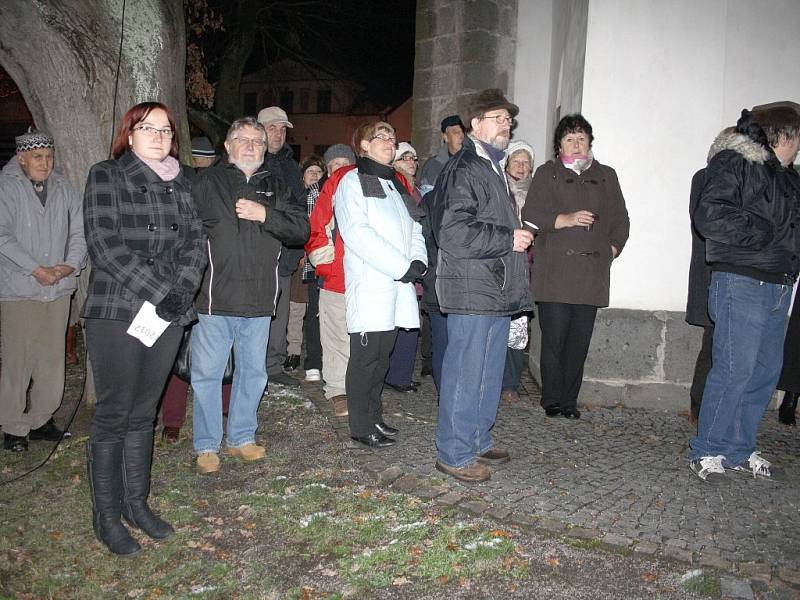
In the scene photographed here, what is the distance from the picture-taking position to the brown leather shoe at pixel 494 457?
4.67m

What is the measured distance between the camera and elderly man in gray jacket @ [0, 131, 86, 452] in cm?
492

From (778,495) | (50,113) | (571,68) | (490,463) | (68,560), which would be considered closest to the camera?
(68,560)

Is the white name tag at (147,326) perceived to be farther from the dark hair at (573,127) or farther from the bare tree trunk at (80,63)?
the dark hair at (573,127)

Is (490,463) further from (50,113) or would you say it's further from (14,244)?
(50,113)

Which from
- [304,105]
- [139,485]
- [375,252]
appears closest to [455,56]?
[375,252]

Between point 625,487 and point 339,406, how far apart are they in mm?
2318

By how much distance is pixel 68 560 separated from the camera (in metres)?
3.46

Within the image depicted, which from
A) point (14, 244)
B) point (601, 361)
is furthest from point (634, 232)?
point (14, 244)

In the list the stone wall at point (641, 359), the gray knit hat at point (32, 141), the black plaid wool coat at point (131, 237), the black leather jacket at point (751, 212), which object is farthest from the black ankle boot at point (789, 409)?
the gray knit hat at point (32, 141)

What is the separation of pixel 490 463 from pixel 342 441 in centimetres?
109

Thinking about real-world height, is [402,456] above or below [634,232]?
below

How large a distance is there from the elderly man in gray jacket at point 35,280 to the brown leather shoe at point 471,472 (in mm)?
2920

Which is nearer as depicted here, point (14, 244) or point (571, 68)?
point (14, 244)

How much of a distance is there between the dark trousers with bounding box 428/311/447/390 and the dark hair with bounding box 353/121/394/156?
164 cm
